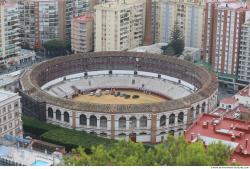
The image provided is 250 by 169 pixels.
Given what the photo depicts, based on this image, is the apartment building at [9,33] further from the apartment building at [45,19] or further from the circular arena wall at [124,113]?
the circular arena wall at [124,113]

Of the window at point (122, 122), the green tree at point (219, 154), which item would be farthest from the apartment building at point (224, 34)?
the green tree at point (219, 154)

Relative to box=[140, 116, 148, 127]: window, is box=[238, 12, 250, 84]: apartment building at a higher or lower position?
higher

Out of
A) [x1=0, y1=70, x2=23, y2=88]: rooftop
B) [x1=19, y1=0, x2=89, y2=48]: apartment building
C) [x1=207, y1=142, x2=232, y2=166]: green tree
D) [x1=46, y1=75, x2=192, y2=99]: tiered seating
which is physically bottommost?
[x1=46, y1=75, x2=192, y2=99]: tiered seating

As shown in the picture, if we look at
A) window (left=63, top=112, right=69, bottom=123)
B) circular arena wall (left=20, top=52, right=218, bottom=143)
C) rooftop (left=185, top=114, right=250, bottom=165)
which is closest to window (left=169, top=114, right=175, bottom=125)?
circular arena wall (left=20, top=52, right=218, bottom=143)

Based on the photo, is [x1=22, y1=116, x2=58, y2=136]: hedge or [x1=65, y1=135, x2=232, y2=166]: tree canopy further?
[x1=22, y1=116, x2=58, y2=136]: hedge

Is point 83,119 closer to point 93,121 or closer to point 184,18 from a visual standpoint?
point 93,121

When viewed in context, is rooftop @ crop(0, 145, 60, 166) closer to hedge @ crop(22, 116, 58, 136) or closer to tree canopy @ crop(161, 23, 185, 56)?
hedge @ crop(22, 116, 58, 136)

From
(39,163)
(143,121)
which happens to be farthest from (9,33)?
(39,163)
